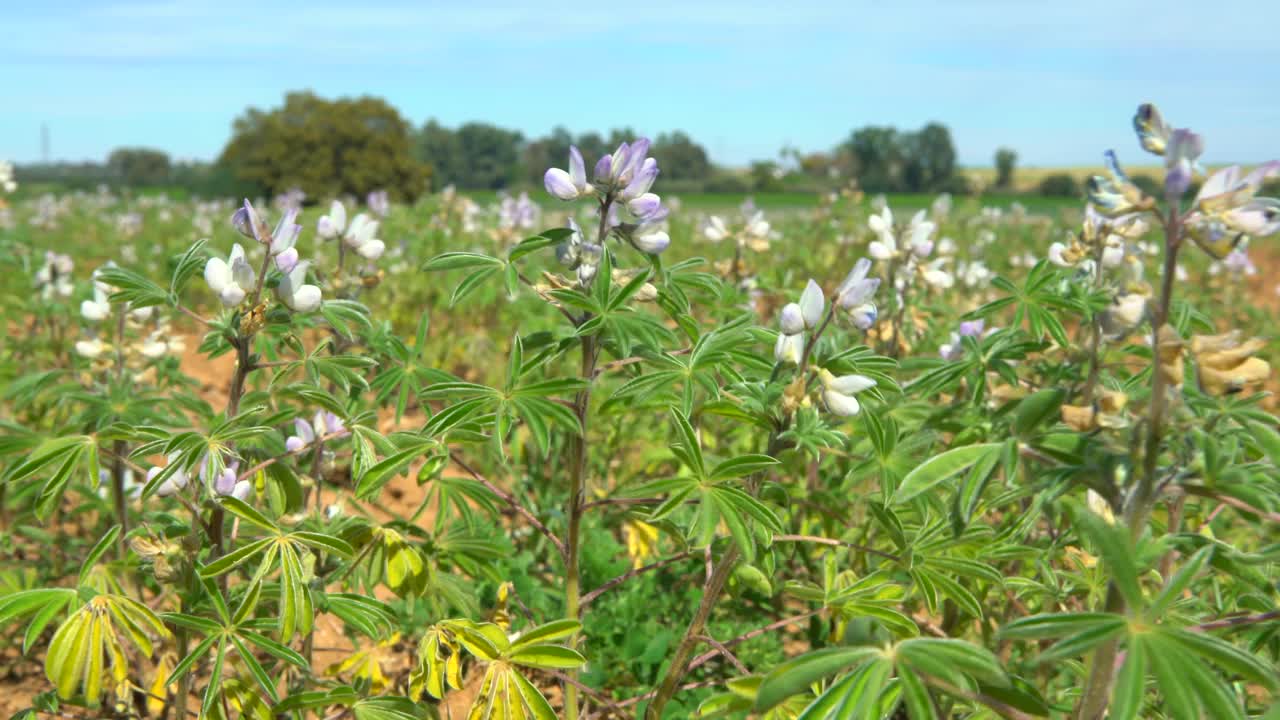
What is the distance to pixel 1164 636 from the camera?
1.08 meters

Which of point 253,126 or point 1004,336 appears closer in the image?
point 1004,336

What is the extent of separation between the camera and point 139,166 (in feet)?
224

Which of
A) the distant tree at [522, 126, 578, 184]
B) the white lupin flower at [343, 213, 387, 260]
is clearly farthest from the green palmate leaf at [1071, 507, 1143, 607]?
the distant tree at [522, 126, 578, 184]

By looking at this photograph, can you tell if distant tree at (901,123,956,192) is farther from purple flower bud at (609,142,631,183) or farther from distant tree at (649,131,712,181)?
purple flower bud at (609,142,631,183)

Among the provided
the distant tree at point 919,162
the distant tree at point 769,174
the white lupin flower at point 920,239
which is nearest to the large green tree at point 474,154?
the distant tree at point 919,162

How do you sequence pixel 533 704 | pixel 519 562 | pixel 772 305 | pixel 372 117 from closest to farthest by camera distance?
1. pixel 533 704
2. pixel 519 562
3. pixel 772 305
4. pixel 372 117

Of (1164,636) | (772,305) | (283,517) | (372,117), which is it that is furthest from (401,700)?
(372,117)

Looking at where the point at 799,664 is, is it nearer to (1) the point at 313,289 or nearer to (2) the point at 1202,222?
(2) the point at 1202,222

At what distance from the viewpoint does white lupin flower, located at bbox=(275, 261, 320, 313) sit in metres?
1.68

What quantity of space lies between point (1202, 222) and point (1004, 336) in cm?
76

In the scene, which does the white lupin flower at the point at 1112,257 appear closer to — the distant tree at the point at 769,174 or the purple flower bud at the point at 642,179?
the purple flower bud at the point at 642,179

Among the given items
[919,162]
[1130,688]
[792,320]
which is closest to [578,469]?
[792,320]

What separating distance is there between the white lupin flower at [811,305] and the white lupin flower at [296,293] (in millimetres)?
906

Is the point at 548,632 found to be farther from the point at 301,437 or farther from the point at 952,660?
the point at 301,437
